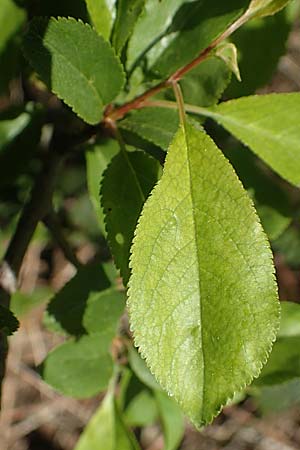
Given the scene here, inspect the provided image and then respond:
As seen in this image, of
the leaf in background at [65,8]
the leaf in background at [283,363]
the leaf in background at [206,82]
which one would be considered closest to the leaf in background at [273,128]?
the leaf in background at [206,82]

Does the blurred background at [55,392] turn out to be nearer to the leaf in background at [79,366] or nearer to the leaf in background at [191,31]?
the leaf in background at [79,366]

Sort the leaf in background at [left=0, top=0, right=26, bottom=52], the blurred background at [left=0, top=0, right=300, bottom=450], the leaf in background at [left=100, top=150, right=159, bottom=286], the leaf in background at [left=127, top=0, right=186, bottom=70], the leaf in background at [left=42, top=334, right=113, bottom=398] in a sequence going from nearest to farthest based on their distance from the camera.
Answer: the leaf in background at [left=100, top=150, right=159, bottom=286], the leaf in background at [left=127, top=0, right=186, bottom=70], the leaf in background at [left=0, top=0, right=26, bottom=52], the leaf in background at [left=42, top=334, right=113, bottom=398], the blurred background at [left=0, top=0, right=300, bottom=450]

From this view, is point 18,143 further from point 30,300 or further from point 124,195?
point 30,300

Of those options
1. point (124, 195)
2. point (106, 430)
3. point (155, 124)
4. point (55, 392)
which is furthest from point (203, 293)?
point (55, 392)

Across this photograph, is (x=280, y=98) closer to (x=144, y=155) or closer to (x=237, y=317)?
(x=144, y=155)

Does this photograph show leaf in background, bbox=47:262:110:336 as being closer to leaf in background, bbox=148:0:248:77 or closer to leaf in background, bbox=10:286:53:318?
leaf in background, bbox=148:0:248:77

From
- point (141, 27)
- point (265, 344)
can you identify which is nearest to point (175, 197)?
point (265, 344)

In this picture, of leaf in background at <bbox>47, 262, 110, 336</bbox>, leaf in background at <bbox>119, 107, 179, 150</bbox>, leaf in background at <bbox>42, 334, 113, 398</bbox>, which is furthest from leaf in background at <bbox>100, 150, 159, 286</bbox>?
leaf in background at <bbox>42, 334, 113, 398</bbox>
